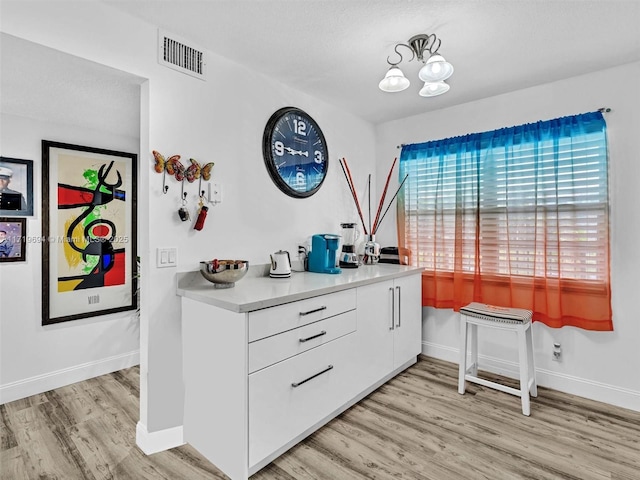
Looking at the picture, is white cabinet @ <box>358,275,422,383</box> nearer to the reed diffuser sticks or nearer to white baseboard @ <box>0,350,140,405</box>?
the reed diffuser sticks

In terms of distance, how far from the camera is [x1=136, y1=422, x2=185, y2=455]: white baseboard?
1.88 meters

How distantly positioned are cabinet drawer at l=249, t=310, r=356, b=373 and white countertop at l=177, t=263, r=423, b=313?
178mm

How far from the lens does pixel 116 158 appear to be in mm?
3070

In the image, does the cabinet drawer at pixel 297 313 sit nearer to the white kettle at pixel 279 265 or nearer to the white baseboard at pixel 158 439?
the white kettle at pixel 279 265

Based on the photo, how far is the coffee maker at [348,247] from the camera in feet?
9.63

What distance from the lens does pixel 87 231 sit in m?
2.91

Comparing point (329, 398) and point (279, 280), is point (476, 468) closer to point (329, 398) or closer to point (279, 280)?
point (329, 398)

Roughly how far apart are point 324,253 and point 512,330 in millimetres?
1402

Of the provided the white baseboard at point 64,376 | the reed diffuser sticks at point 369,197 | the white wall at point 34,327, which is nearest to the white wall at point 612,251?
the reed diffuser sticks at point 369,197

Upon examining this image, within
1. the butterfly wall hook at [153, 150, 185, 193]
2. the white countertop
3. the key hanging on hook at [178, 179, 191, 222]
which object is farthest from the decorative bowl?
the butterfly wall hook at [153, 150, 185, 193]

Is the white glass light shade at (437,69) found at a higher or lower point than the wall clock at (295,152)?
higher

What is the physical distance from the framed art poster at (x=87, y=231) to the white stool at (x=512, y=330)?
2902 millimetres

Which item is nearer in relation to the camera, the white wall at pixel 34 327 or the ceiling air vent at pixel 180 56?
the ceiling air vent at pixel 180 56

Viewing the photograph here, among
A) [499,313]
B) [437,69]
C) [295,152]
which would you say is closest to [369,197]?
[295,152]
